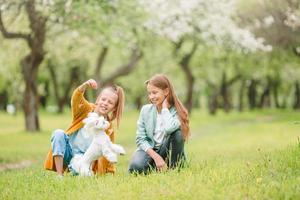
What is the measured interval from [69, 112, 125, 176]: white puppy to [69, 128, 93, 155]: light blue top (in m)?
0.28

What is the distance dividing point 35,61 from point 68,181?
1975 centimetres

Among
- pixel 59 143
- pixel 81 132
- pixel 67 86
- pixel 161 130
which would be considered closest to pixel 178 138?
pixel 161 130

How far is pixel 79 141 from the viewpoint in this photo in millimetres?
9102

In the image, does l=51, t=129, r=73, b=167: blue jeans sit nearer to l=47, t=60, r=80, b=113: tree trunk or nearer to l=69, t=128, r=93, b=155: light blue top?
l=69, t=128, r=93, b=155: light blue top

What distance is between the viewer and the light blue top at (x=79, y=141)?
9047 mm

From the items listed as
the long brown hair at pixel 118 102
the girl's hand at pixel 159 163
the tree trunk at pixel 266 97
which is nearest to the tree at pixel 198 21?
the long brown hair at pixel 118 102

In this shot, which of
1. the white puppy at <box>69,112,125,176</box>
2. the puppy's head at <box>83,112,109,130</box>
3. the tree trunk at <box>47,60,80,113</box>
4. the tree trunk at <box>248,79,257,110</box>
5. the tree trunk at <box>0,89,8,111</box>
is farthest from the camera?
the tree trunk at <box>0,89,8,111</box>

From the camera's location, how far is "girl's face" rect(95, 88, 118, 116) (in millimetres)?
8820

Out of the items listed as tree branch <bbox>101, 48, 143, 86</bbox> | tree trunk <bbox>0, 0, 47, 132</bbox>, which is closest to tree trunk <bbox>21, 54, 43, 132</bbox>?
tree trunk <bbox>0, 0, 47, 132</bbox>

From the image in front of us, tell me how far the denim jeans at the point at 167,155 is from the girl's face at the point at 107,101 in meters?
0.80

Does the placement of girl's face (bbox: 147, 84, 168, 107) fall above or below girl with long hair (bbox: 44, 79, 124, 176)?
above

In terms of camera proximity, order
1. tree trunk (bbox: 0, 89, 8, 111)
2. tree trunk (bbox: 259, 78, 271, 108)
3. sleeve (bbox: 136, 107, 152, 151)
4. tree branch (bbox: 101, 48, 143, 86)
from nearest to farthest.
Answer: sleeve (bbox: 136, 107, 152, 151) < tree branch (bbox: 101, 48, 143, 86) < tree trunk (bbox: 259, 78, 271, 108) < tree trunk (bbox: 0, 89, 8, 111)

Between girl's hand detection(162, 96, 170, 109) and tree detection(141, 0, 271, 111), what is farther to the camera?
tree detection(141, 0, 271, 111)

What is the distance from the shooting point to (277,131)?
27.7 metres
